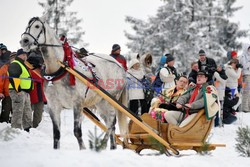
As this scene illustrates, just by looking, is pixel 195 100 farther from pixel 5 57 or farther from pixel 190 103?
pixel 5 57

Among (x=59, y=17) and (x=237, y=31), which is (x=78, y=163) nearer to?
(x=59, y=17)

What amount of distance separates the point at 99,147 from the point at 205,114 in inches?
116

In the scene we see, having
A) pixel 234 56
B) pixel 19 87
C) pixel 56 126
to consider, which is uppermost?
pixel 234 56

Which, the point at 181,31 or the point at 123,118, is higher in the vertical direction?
the point at 181,31

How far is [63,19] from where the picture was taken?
2528cm

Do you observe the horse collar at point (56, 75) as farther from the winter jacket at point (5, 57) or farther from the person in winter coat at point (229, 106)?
the person in winter coat at point (229, 106)

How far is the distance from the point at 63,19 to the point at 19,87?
53.0 feet

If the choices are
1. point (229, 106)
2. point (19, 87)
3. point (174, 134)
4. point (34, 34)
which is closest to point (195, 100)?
point (174, 134)

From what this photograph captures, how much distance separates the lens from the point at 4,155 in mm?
5457

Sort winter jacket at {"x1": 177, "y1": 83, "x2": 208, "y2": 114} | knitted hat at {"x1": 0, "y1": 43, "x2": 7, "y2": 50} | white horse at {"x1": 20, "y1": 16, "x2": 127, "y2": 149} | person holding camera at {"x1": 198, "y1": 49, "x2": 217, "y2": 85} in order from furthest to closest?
person holding camera at {"x1": 198, "y1": 49, "x2": 217, "y2": 85}, knitted hat at {"x1": 0, "y1": 43, "x2": 7, "y2": 50}, winter jacket at {"x1": 177, "y1": 83, "x2": 208, "y2": 114}, white horse at {"x1": 20, "y1": 16, "x2": 127, "y2": 149}

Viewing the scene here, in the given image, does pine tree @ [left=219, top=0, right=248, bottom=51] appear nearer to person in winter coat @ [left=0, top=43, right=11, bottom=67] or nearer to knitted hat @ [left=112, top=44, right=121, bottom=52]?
knitted hat @ [left=112, top=44, right=121, bottom=52]

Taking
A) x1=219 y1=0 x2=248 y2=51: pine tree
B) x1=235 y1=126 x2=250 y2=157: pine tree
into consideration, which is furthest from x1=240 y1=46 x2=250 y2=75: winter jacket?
x1=219 y1=0 x2=248 y2=51: pine tree

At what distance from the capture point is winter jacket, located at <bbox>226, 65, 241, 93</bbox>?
45.7 ft

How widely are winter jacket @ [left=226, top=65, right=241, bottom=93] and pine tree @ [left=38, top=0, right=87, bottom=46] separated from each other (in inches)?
489
